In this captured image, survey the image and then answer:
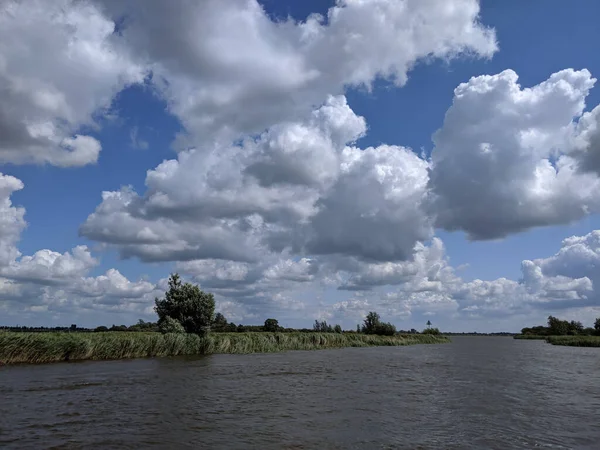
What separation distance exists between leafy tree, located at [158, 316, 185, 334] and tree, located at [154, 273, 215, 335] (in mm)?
1668

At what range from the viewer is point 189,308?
67.8 m

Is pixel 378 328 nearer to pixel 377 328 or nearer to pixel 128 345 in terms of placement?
pixel 377 328

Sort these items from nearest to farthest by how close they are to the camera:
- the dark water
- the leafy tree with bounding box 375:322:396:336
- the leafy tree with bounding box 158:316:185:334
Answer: the dark water
the leafy tree with bounding box 158:316:185:334
the leafy tree with bounding box 375:322:396:336

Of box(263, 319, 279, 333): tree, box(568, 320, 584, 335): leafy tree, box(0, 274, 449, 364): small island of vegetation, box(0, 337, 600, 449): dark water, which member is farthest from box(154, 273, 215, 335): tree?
box(568, 320, 584, 335): leafy tree

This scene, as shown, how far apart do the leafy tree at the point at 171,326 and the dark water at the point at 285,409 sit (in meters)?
18.2

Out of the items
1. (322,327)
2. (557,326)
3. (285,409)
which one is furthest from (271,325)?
(557,326)

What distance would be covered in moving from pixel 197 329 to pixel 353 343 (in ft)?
139

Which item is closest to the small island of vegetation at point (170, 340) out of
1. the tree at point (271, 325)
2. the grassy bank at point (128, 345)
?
the grassy bank at point (128, 345)

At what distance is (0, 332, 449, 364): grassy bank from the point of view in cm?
4325

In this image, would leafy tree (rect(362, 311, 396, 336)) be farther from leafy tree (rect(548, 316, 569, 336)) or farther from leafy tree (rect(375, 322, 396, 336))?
leafy tree (rect(548, 316, 569, 336))

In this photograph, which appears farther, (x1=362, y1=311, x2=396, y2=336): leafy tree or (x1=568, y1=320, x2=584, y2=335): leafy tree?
(x1=568, y1=320, x2=584, y2=335): leafy tree

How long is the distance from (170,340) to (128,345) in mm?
6445

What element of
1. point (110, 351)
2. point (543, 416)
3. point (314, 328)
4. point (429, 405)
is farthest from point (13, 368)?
point (314, 328)

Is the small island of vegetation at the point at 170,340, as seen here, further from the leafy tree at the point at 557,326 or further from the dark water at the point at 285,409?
the leafy tree at the point at 557,326
